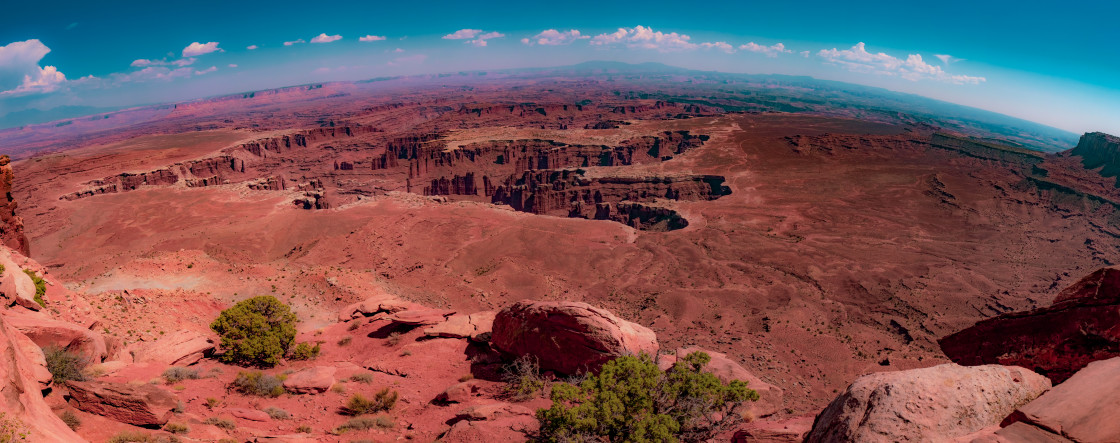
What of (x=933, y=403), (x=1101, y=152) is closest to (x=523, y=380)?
(x=933, y=403)

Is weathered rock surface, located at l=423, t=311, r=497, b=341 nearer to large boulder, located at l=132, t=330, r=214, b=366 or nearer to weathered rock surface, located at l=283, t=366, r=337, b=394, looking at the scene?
weathered rock surface, located at l=283, t=366, r=337, b=394

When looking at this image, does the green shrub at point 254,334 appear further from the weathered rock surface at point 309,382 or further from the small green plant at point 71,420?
the small green plant at point 71,420

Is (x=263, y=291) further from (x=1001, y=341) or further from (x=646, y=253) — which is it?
(x=1001, y=341)

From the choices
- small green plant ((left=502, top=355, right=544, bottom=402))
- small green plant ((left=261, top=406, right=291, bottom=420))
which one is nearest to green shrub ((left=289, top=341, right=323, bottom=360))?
small green plant ((left=261, top=406, right=291, bottom=420))

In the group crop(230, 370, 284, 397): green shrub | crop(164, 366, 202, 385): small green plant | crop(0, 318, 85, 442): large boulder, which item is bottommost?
crop(230, 370, 284, 397): green shrub

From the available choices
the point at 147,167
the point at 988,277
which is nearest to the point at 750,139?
the point at 988,277
